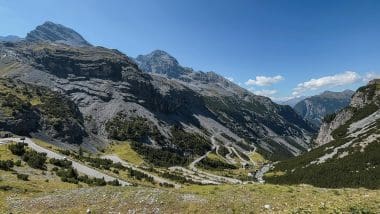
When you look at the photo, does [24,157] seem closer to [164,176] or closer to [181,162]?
[164,176]

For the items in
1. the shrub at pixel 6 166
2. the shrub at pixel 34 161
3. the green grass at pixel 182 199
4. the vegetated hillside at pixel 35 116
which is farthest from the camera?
the vegetated hillside at pixel 35 116

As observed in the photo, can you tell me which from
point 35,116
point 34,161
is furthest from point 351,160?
point 35,116

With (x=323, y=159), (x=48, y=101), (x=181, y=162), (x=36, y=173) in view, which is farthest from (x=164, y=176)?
(x=48, y=101)

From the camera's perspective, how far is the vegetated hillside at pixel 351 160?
77400mm

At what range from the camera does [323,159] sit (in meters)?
109

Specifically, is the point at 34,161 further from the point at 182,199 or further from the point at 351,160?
the point at 351,160

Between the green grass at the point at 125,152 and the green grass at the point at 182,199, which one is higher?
the green grass at the point at 182,199

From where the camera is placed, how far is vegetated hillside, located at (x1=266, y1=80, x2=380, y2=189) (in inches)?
3047

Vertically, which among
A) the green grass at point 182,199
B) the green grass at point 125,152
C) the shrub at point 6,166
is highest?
the green grass at point 182,199

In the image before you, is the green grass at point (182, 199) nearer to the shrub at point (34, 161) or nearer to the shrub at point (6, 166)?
the shrub at point (6, 166)

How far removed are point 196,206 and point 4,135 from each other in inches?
4562

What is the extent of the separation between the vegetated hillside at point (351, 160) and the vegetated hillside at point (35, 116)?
97.2 m

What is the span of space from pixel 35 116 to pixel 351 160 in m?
129

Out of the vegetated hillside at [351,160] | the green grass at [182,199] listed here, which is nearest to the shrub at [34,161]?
the green grass at [182,199]
